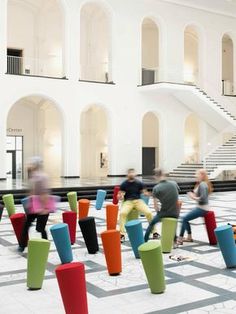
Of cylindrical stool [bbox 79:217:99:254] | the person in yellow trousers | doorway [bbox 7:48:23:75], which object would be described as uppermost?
doorway [bbox 7:48:23:75]

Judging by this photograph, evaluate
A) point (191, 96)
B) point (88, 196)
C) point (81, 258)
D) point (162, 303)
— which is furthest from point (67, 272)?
point (191, 96)

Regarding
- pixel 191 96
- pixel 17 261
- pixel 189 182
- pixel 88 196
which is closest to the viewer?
pixel 17 261

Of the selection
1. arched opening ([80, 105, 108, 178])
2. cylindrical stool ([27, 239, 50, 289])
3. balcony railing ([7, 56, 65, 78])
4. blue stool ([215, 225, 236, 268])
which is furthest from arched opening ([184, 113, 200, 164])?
cylindrical stool ([27, 239, 50, 289])

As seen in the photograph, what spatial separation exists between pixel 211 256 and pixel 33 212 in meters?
3.21

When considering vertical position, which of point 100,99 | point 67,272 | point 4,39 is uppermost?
point 4,39

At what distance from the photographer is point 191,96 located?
28453 mm

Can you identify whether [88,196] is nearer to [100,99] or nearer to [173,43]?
[100,99]

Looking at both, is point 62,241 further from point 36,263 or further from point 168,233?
point 168,233

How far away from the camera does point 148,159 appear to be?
33312 millimetres

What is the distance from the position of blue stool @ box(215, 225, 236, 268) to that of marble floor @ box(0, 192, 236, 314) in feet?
0.52

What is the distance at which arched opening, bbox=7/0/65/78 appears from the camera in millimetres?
29156

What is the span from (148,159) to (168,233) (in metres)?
25.3

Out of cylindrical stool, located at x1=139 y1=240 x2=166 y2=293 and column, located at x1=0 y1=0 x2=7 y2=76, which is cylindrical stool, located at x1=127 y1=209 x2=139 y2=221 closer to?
cylindrical stool, located at x1=139 y1=240 x2=166 y2=293

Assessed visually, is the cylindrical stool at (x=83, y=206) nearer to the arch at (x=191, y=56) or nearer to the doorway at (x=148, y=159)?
the doorway at (x=148, y=159)
